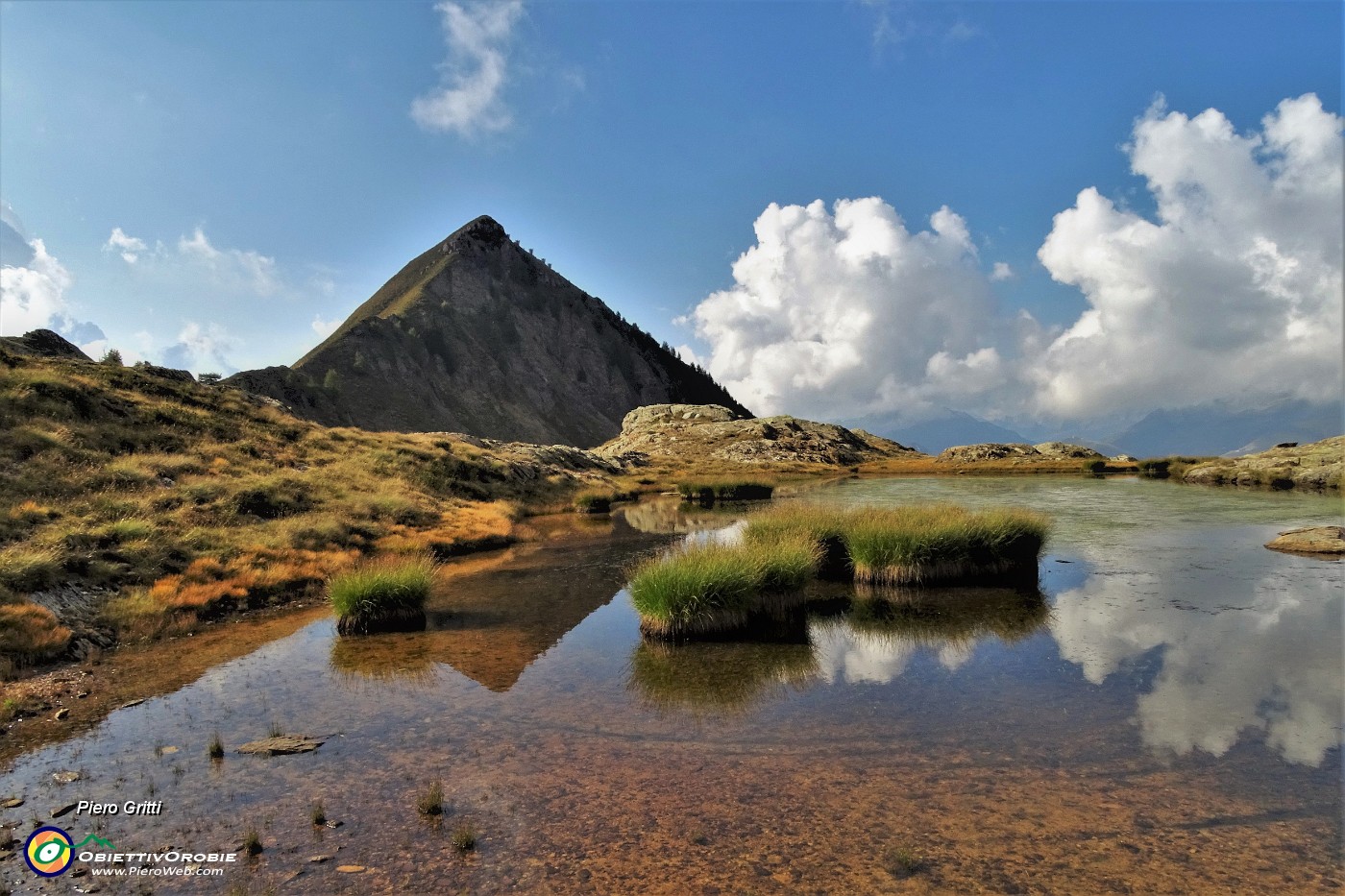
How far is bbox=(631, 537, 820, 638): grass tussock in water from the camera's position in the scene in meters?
17.5

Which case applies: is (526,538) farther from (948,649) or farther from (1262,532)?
(1262,532)

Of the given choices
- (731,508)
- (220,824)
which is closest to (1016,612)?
(220,824)

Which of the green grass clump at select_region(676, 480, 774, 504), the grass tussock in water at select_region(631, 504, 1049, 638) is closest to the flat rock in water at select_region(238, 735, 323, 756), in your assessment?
the grass tussock in water at select_region(631, 504, 1049, 638)

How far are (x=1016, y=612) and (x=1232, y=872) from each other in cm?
1285

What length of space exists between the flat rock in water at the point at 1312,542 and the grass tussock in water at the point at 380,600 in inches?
1332

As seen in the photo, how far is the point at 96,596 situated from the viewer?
61.7ft

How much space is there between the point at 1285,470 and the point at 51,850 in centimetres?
8774

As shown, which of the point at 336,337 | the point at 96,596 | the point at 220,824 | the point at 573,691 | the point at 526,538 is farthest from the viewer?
the point at 336,337

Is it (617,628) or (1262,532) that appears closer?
(617,628)

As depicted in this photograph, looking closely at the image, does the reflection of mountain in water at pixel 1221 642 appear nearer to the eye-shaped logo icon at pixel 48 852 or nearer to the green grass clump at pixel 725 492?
the eye-shaped logo icon at pixel 48 852

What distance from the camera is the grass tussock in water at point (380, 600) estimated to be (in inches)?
749

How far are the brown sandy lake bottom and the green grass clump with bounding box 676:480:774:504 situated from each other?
50.4 metres

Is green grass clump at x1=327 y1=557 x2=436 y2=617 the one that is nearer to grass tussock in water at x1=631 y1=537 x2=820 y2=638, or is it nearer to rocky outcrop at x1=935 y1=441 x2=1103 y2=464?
grass tussock in water at x1=631 y1=537 x2=820 y2=638

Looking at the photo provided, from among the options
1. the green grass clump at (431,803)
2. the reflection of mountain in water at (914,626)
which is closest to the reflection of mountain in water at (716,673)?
the reflection of mountain in water at (914,626)
